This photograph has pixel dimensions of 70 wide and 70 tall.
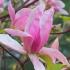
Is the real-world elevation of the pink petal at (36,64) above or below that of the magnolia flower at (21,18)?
below

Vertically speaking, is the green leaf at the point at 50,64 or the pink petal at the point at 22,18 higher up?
the pink petal at the point at 22,18

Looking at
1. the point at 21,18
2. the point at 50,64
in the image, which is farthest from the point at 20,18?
the point at 50,64

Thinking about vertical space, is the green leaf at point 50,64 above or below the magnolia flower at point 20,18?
below

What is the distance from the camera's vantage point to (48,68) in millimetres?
443

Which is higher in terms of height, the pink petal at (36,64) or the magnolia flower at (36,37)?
the magnolia flower at (36,37)

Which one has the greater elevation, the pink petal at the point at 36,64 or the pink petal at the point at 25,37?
the pink petal at the point at 25,37

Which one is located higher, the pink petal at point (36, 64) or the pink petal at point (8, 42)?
the pink petal at point (8, 42)

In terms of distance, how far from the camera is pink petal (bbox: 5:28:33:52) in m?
0.44

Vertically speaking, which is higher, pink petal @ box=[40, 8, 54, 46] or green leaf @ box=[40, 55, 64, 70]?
pink petal @ box=[40, 8, 54, 46]

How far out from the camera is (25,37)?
451 millimetres

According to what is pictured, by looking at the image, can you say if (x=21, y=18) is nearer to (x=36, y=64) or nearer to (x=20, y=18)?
(x=20, y=18)

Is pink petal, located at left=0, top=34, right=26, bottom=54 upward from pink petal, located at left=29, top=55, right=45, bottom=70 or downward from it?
upward

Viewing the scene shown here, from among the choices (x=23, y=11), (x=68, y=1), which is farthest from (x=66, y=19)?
(x=68, y=1)

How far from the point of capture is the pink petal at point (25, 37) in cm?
44
